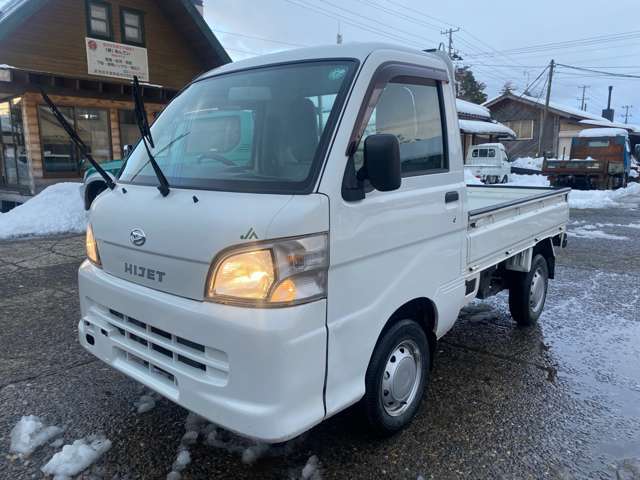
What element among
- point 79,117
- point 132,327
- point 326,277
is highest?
point 79,117

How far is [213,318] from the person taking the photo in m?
2.08

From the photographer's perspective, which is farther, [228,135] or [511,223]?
[511,223]

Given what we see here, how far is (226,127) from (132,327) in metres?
1.28

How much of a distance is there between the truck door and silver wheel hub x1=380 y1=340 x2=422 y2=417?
0.33 meters

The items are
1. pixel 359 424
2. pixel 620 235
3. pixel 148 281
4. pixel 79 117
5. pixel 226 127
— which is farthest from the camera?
pixel 79 117

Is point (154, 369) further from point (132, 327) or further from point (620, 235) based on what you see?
point (620, 235)

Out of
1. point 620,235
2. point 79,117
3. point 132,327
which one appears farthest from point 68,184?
point 620,235

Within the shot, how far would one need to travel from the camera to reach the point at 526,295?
4555 millimetres

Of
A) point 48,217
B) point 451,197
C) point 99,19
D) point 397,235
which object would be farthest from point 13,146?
point 397,235

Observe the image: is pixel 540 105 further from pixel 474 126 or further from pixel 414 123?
pixel 414 123

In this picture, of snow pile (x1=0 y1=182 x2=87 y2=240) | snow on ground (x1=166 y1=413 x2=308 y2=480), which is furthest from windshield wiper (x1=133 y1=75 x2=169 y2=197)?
snow pile (x1=0 y1=182 x2=87 y2=240)

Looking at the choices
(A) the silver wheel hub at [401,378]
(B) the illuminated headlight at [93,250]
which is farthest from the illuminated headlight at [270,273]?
(B) the illuminated headlight at [93,250]

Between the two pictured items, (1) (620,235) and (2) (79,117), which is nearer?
(1) (620,235)

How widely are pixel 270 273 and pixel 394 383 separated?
3.88ft
